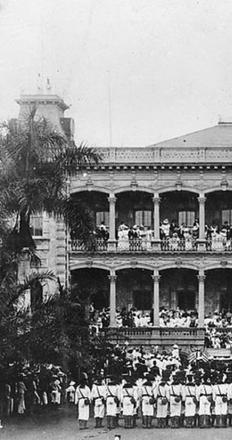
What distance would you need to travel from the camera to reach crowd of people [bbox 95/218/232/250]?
125 ft

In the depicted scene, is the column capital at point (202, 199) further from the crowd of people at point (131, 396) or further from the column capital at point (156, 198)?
the crowd of people at point (131, 396)

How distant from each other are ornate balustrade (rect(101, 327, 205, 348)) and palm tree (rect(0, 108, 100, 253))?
509 inches

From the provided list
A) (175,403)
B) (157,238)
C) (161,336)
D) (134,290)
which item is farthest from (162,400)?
(134,290)

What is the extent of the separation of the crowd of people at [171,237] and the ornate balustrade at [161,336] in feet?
12.1

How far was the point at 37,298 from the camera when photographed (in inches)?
936

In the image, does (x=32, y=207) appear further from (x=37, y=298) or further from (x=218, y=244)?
(x=218, y=244)

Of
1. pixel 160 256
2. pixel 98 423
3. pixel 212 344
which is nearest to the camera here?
pixel 98 423

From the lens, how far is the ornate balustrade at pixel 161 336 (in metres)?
36.3

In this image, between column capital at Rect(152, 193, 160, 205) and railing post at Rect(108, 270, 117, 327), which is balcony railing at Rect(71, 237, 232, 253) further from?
column capital at Rect(152, 193, 160, 205)

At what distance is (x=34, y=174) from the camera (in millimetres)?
23500

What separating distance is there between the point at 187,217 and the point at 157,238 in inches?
Answer: 99.5

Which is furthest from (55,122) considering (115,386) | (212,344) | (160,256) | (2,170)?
(115,386)

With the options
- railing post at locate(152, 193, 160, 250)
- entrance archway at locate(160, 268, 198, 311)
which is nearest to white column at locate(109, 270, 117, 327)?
railing post at locate(152, 193, 160, 250)

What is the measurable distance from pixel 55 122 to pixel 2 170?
1737 cm
